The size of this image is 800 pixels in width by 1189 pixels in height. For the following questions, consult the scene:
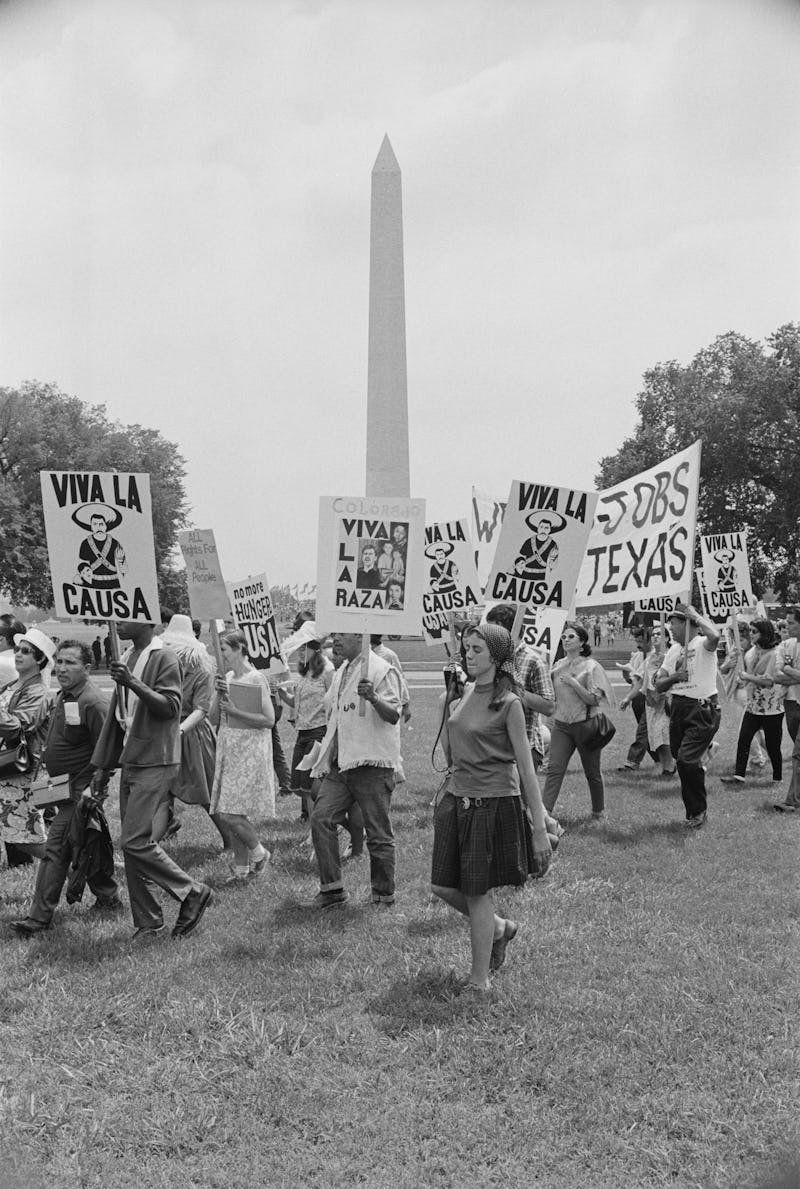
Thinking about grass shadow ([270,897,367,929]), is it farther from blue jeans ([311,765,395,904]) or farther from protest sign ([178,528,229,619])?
protest sign ([178,528,229,619])

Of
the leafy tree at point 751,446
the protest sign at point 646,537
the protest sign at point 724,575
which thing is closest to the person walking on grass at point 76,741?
the protest sign at point 646,537

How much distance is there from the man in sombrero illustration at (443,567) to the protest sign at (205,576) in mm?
3370

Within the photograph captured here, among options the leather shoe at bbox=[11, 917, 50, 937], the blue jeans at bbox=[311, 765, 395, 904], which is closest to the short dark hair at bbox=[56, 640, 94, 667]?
the leather shoe at bbox=[11, 917, 50, 937]

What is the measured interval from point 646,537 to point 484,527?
336 centimetres

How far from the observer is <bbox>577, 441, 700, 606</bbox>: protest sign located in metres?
9.34

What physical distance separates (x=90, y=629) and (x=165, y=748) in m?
63.3

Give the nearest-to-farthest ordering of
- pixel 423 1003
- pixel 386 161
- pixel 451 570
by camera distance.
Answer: pixel 423 1003 < pixel 451 570 < pixel 386 161

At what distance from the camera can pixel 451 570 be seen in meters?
11.1

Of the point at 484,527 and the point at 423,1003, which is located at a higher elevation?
the point at 484,527

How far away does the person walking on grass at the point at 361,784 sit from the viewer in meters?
6.82

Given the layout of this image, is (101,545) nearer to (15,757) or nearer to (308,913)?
(15,757)

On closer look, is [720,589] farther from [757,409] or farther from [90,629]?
[90,629]

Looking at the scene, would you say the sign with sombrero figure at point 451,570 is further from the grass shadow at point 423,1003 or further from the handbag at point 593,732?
the grass shadow at point 423,1003

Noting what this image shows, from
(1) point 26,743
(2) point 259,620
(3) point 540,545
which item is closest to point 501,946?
(3) point 540,545
